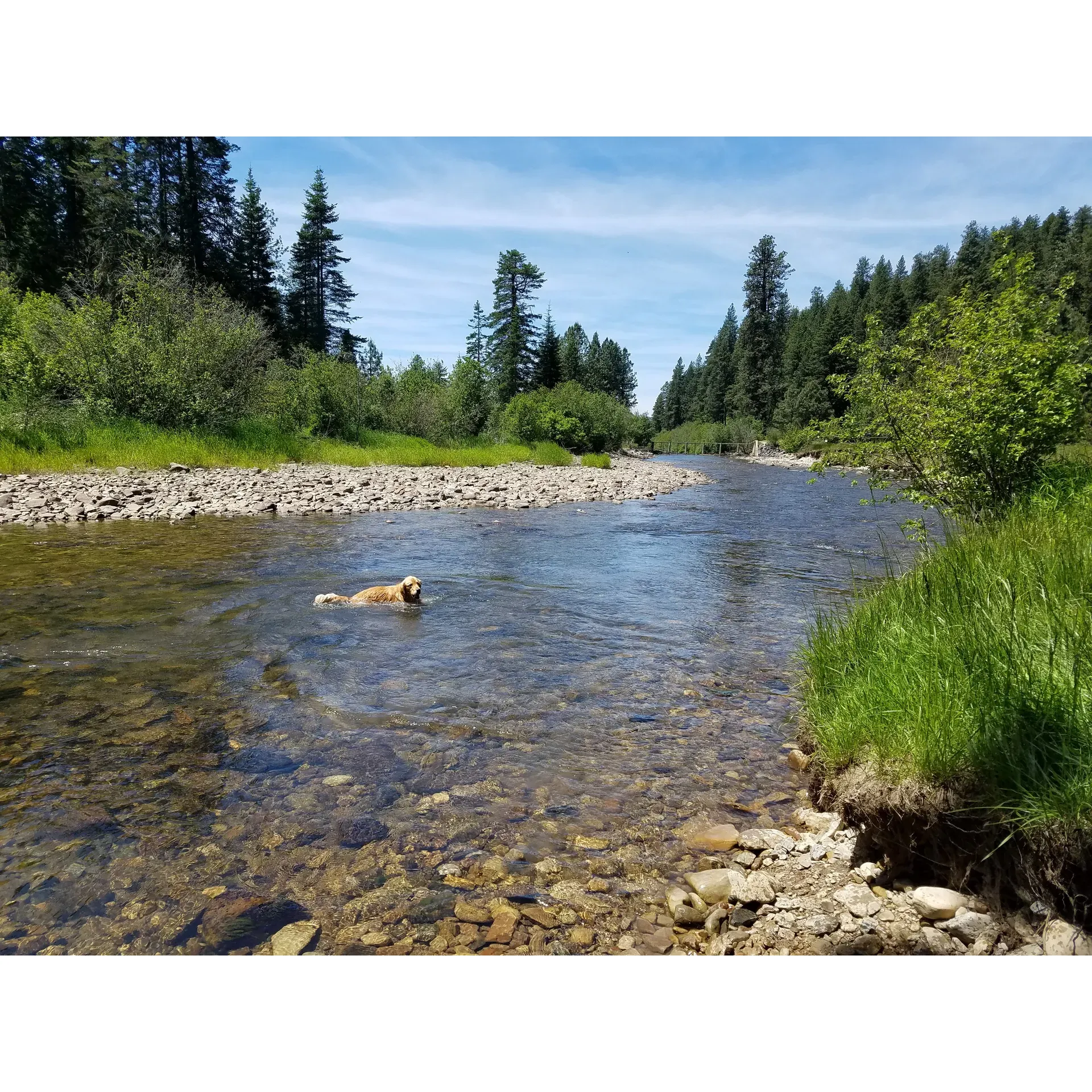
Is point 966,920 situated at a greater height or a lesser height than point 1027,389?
lesser

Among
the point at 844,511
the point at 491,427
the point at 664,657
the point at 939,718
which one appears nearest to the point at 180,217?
the point at 491,427

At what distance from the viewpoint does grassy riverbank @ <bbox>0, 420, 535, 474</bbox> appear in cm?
1930

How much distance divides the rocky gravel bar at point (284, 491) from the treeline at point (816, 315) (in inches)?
1920

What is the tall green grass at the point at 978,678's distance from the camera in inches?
105

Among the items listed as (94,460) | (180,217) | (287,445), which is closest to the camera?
(94,460)

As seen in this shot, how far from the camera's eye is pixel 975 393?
7.31 meters

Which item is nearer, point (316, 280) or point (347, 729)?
point (347, 729)

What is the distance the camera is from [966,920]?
2.60 metres

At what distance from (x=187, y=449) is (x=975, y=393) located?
2272cm

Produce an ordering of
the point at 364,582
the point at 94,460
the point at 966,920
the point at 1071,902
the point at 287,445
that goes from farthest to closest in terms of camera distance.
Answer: the point at 287,445 → the point at 94,460 → the point at 364,582 → the point at 966,920 → the point at 1071,902

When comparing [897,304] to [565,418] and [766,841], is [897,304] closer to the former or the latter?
[565,418]

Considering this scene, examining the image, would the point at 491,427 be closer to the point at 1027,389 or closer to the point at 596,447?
the point at 596,447

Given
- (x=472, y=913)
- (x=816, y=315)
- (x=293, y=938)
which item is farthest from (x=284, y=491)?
(x=816, y=315)

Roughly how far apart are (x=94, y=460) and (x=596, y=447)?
39.9m
